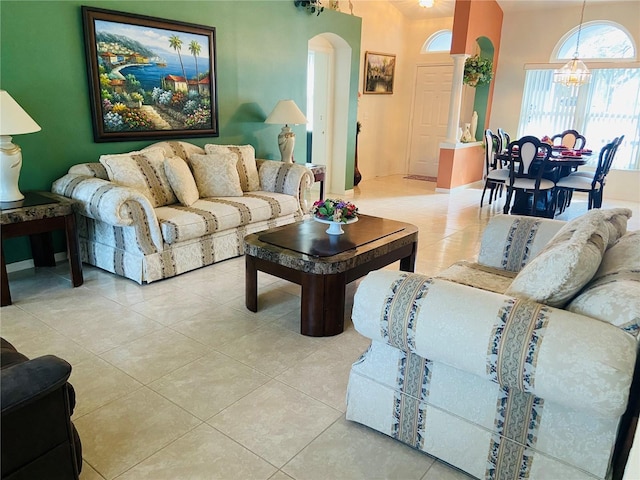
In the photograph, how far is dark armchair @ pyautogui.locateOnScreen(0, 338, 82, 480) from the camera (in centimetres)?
128

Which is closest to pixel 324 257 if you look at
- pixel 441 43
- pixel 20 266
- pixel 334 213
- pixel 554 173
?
pixel 334 213

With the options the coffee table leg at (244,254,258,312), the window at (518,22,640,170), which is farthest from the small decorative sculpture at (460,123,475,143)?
the coffee table leg at (244,254,258,312)

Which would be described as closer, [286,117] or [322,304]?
[322,304]

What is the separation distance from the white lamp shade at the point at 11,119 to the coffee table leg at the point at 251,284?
1.65 m

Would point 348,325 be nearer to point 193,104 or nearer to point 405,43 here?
point 193,104

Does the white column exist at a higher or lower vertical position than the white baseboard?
higher

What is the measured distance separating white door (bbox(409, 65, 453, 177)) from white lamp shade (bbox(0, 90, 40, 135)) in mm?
7087

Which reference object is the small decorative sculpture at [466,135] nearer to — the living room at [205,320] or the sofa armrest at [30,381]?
the living room at [205,320]

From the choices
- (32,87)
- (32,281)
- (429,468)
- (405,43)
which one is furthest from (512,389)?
(405,43)

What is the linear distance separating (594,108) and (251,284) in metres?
6.82

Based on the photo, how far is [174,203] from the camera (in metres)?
4.05

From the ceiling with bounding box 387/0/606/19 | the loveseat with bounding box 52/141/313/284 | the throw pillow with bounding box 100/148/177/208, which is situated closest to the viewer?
the loveseat with bounding box 52/141/313/284

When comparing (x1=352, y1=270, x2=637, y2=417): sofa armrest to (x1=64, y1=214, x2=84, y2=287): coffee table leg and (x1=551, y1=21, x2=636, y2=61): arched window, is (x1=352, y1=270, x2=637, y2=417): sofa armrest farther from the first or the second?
(x1=551, y1=21, x2=636, y2=61): arched window

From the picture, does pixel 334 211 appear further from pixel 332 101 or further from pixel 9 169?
pixel 332 101
